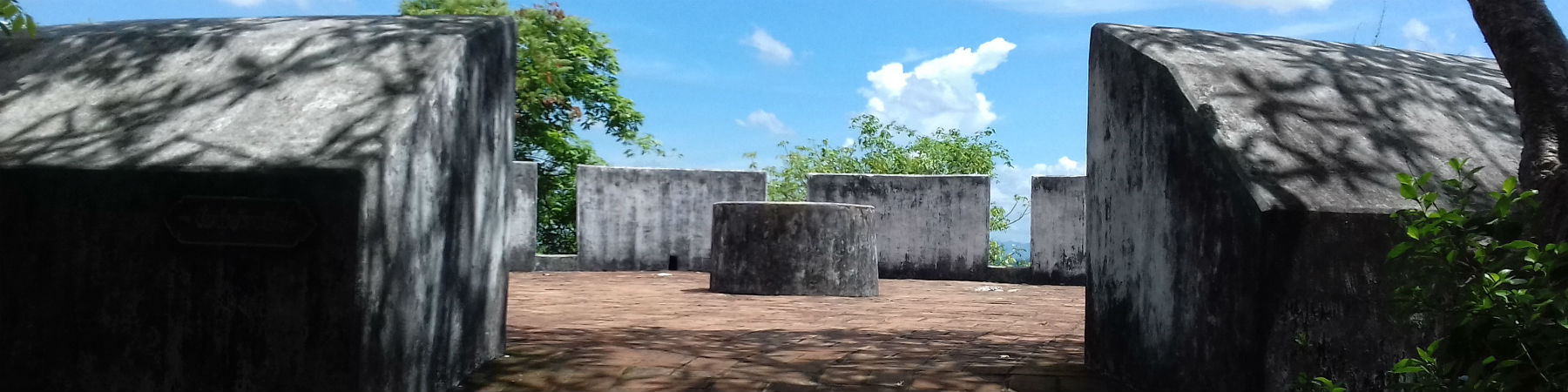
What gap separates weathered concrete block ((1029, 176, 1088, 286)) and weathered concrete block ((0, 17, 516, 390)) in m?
8.94

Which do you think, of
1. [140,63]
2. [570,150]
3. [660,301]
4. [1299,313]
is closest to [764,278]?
[660,301]

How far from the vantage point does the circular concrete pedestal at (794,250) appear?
898cm

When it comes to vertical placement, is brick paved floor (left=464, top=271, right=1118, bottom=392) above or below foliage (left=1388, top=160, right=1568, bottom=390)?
below

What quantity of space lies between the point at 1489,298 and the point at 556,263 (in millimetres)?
11362

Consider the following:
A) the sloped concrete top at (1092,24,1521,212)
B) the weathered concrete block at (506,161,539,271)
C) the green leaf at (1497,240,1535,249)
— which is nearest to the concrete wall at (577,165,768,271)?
the weathered concrete block at (506,161,539,271)

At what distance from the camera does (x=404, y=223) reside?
3359mm

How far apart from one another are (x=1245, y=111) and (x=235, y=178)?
286cm

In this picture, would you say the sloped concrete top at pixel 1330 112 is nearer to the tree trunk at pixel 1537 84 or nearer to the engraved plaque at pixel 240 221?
the tree trunk at pixel 1537 84

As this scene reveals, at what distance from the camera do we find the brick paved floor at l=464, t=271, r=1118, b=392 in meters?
3.97

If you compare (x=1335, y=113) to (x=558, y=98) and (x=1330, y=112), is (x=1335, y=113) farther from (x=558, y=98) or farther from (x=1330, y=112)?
(x=558, y=98)

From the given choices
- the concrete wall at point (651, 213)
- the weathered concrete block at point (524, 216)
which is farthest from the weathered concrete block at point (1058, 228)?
the weathered concrete block at point (524, 216)

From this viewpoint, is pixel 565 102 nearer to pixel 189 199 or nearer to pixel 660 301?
pixel 660 301

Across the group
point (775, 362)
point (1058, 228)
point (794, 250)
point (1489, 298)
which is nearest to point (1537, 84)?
point (1489, 298)

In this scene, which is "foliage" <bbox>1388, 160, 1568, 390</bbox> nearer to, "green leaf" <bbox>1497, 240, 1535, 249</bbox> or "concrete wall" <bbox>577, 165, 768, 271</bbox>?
"green leaf" <bbox>1497, 240, 1535, 249</bbox>
